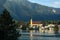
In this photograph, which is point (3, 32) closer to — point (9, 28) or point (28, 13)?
point (9, 28)

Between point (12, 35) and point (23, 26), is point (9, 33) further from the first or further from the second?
point (23, 26)

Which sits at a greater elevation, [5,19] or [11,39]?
[5,19]

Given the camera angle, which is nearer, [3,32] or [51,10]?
[3,32]

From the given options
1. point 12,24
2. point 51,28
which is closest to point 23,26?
point 51,28

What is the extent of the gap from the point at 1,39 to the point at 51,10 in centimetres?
17111

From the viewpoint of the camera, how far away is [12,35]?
2259 cm

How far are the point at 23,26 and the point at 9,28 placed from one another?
7674 cm

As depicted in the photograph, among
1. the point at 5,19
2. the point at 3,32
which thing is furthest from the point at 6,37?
the point at 5,19

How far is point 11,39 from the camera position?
73.0 feet

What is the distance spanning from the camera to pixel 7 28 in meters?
22.6

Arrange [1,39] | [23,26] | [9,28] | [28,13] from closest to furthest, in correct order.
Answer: [1,39], [9,28], [23,26], [28,13]

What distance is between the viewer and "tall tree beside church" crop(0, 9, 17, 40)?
858 inches

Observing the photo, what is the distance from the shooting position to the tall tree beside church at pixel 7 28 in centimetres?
2180

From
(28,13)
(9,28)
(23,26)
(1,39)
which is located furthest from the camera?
(28,13)
